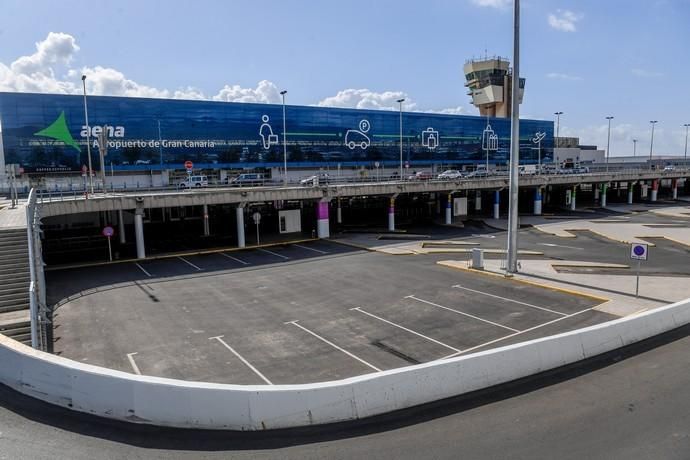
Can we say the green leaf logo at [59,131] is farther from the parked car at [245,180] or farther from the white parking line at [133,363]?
the white parking line at [133,363]

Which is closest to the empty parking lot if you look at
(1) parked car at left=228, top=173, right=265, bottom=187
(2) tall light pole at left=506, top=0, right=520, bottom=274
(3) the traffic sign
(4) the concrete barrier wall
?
(2) tall light pole at left=506, top=0, right=520, bottom=274

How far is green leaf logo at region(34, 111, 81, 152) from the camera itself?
60.1 metres

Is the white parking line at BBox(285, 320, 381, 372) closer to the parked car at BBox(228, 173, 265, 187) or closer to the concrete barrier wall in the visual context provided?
the concrete barrier wall

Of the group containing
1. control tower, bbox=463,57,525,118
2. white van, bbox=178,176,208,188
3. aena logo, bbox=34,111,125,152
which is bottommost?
white van, bbox=178,176,208,188

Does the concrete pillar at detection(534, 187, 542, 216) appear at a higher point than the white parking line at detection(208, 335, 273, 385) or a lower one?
higher

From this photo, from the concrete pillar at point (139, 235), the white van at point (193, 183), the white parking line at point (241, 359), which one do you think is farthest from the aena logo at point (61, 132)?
the white parking line at point (241, 359)

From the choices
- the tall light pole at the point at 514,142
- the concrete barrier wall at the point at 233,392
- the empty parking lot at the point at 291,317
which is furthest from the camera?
the tall light pole at the point at 514,142

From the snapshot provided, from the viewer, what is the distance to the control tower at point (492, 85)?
113 m

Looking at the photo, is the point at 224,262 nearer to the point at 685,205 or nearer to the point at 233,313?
the point at 233,313

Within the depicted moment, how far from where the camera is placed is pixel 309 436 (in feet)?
26.3

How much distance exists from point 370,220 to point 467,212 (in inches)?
505

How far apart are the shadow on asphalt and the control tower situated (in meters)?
113

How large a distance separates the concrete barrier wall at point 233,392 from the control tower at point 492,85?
113 meters

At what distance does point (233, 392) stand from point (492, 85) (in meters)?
117
